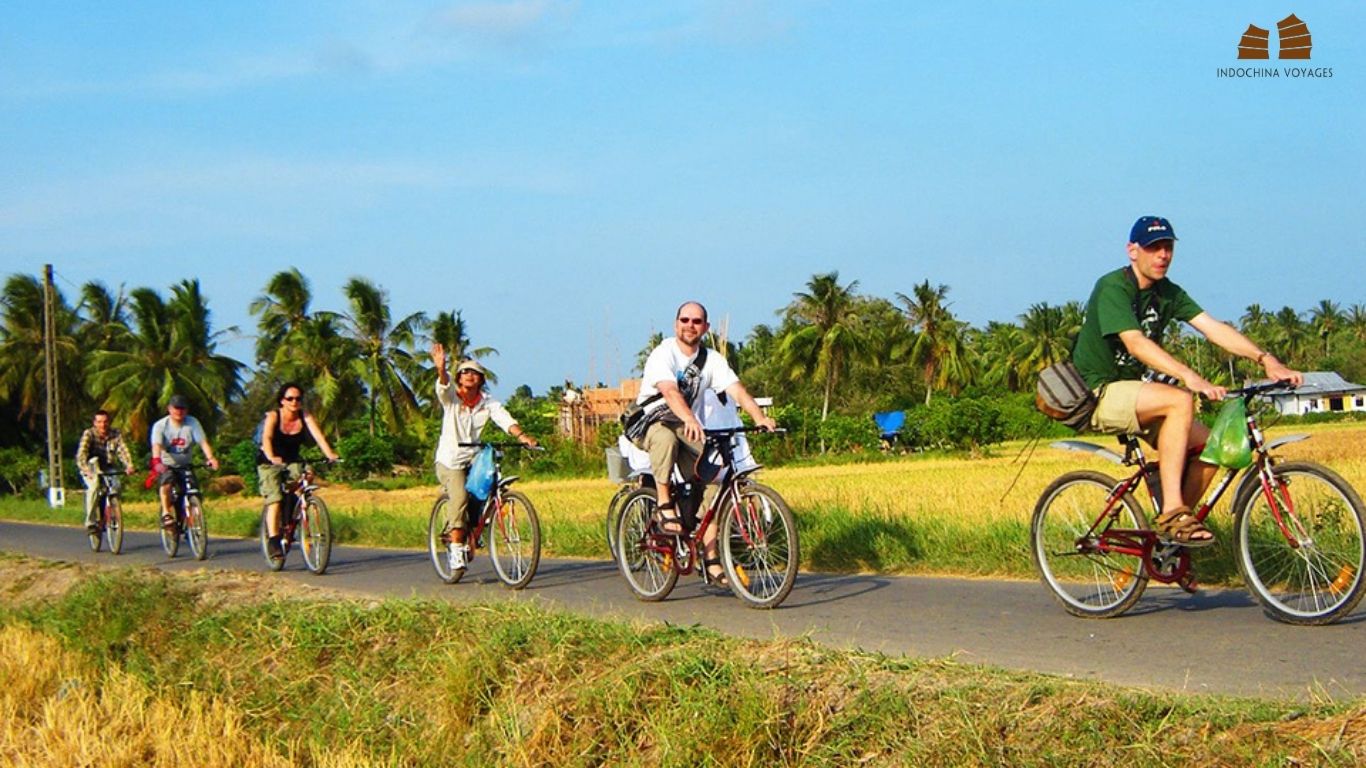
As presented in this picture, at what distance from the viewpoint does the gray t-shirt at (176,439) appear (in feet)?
50.4

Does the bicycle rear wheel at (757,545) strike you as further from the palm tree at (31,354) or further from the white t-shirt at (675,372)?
the palm tree at (31,354)

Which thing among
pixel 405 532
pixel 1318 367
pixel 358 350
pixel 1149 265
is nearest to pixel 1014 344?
pixel 1318 367

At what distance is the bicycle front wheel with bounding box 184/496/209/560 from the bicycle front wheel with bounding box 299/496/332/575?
2.52m

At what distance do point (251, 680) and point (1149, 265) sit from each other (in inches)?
196

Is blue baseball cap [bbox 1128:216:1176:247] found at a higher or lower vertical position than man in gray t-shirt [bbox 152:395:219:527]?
higher

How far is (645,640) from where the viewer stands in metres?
5.97

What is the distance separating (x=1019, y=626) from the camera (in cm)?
688

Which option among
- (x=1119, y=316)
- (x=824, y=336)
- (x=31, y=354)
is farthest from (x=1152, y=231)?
(x=824, y=336)

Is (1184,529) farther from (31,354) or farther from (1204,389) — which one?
(31,354)

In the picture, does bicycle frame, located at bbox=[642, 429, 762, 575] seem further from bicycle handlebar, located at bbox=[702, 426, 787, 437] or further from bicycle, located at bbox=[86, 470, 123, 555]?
bicycle, located at bbox=[86, 470, 123, 555]

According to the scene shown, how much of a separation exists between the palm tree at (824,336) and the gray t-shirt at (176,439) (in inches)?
2300

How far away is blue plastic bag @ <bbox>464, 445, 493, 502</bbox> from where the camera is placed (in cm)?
1076

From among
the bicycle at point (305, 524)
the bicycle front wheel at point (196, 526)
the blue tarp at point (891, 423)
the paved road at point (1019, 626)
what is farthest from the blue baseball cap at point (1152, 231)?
the blue tarp at point (891, 423)

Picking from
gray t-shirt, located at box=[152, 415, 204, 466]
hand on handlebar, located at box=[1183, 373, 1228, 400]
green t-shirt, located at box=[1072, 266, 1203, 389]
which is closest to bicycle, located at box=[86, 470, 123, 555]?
gray t-shirt, located at box=[152, 415, 204, 466]
